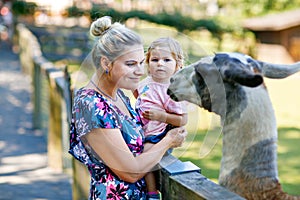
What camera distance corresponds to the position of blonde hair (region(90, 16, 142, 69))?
219 centimetres

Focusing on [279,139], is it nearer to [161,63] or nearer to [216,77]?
[216,77]

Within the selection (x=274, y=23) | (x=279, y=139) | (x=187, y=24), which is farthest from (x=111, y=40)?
(x=187, y=24)

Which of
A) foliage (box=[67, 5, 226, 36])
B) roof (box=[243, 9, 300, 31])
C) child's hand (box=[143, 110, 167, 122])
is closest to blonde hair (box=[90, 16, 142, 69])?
child's hand (box=[143, 110, 167, 122])

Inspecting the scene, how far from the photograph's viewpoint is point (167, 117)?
226cm

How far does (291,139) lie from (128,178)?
766cm

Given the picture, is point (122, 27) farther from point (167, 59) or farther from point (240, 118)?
point (240, 118)

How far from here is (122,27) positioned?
2283mm

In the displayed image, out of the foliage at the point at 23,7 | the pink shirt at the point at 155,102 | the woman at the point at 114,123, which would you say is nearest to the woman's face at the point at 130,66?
the woman at the point at 114,123

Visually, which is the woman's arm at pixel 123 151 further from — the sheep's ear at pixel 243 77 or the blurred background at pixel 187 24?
the blurred background at pixel 187 24

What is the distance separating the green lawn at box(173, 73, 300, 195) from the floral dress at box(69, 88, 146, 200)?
0.71 feet

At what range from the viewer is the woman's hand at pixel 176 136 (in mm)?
2258

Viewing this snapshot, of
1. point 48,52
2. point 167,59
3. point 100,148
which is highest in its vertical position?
point 167,59

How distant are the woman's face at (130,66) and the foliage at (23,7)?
22.8 metres

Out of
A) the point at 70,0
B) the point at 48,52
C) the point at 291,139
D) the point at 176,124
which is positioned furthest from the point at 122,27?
the point at 70,0
